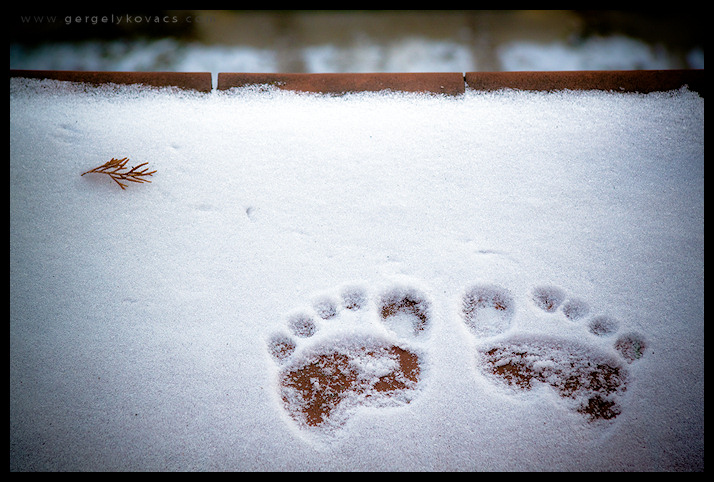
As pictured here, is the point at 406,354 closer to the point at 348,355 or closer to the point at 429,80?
the point at 348,355

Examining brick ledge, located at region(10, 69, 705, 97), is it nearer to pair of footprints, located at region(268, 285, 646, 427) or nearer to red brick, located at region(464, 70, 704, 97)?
red brick, located at region(464, 70, 704, 97)

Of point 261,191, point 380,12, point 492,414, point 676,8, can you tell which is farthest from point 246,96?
point 676,8

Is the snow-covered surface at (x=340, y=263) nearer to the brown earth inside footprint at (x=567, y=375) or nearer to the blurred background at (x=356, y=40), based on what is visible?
the brown earth inside footprint at (x=567, y=375)

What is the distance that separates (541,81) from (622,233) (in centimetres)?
41

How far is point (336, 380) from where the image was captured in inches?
32.2

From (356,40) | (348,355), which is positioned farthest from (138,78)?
(348,355)

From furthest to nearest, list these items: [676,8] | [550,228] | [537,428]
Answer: [676,8], [550,228], [537,428]

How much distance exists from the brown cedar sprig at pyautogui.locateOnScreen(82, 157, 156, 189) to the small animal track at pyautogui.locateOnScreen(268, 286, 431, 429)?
0.49m

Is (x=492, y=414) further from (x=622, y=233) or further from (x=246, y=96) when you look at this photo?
(x=246, y=96)

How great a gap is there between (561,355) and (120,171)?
1.07 meters

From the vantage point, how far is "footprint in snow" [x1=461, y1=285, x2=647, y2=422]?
80 centimetres

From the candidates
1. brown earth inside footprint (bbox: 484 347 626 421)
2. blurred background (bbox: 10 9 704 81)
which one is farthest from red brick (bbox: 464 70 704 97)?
brown earth inside footprint (bbox: 484 347 626 421)

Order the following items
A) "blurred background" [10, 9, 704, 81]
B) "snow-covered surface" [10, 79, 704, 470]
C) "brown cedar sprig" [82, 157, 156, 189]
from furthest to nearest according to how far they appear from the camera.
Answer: "blurred background" [10, 9, 704, 81] < "brown cedar sprig" [82, 157, 156, 189] < "snow-covered surface" [10, 79, 704, 470]
